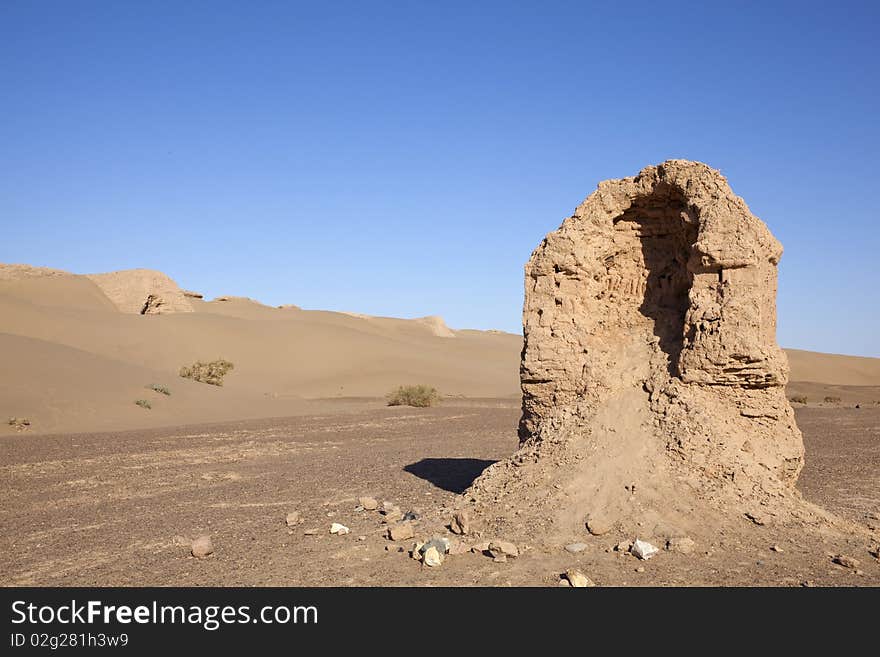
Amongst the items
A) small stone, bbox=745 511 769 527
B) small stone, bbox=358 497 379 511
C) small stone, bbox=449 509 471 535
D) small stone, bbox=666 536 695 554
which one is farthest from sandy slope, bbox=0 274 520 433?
small stone, bbox=745 511 769 527

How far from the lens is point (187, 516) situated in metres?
8.87

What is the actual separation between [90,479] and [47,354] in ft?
50.7

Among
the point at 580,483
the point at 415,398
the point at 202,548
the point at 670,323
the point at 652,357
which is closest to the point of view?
the point at 202,548

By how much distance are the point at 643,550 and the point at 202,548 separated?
4.14m

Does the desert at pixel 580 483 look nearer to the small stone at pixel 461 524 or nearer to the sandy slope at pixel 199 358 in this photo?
the small stone at pixel 461 524

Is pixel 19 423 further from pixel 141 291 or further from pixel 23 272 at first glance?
pixel 141 291

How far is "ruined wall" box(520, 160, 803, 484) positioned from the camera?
24.4ft

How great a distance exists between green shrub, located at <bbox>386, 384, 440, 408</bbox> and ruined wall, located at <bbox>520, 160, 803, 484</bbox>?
2073cm

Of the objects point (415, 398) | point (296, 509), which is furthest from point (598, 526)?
point (415, 398)

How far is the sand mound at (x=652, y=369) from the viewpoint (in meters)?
6.95

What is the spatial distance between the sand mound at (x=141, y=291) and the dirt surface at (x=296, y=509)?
36.3m

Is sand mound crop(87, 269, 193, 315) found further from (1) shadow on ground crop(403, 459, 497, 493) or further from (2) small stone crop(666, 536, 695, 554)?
(2) small stone crop(666, 536, 695, 554)

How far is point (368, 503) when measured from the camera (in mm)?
9070
